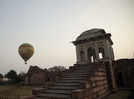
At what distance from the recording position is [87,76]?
7.92m

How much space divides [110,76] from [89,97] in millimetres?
5010

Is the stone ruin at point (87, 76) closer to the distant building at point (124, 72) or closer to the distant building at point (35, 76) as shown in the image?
the distant building at point (124, 72)

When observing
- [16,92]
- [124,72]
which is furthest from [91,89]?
[16,92]

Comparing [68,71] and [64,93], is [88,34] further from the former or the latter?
[64,93]

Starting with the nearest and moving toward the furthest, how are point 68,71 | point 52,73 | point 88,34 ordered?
point 68,71 → point 88,34 → point 52,73

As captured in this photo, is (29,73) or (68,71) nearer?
(68,71)

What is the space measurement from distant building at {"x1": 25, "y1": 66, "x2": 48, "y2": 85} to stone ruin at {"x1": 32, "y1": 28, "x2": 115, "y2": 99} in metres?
17.3

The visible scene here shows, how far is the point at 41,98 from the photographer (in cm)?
711

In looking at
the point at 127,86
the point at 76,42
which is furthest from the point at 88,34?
the point at 127,86

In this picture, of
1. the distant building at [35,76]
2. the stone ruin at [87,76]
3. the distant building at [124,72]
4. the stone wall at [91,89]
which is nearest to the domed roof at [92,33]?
the stone ruin at [87,76]

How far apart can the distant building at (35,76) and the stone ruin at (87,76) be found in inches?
679

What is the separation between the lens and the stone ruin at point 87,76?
6.92m

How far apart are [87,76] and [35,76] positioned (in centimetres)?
2521

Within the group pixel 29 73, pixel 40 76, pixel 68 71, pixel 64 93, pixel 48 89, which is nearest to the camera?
pixel 64 93
